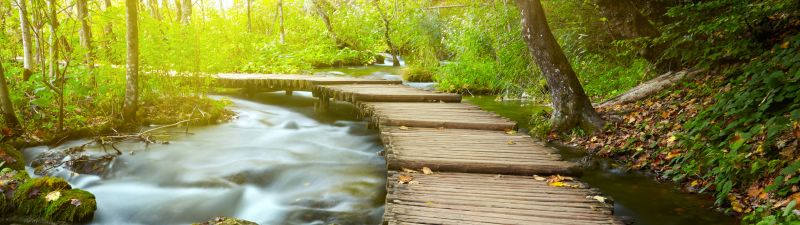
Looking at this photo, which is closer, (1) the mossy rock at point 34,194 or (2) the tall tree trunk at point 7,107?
(1) the mossy rock at point 34,194

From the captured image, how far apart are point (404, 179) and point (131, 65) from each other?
601cm

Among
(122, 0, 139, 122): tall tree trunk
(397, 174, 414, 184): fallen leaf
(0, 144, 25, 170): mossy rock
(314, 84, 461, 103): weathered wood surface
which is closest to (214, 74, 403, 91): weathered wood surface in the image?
(314, 84, 461, 103): weathered wood surface

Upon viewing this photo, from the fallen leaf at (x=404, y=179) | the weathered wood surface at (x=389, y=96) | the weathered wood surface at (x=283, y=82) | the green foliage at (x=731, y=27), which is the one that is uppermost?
the green foliage at (x=731, y=27)

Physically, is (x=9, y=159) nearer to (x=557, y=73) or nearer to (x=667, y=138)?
(x=557, y=73)

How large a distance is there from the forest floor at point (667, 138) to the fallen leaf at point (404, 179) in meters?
3.03

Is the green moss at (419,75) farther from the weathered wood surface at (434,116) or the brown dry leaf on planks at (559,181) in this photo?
the brown dry leaf on planks at (559,181)

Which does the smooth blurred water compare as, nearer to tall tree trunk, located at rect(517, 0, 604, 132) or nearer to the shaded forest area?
the shaded forest area

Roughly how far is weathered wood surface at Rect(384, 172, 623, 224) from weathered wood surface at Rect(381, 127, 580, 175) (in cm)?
21

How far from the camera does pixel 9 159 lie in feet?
20.2

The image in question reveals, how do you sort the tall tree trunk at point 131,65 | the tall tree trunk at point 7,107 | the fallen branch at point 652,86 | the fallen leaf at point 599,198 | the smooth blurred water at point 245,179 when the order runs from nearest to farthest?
the fallen leaf at point 599,198 < the smooth blurred water at point 245,179 < the tall tree trunk at point 7,107 < the fallen branch at point 652,86 < the tall tree trunk at point 131,65

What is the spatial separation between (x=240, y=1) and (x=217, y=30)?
18.8m

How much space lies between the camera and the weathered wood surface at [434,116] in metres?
6.93

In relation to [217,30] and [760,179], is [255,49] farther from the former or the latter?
[760,179]

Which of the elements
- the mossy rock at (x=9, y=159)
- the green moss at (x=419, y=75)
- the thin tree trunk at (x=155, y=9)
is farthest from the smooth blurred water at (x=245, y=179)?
the thin tree trunk at (x=155, y=9)
